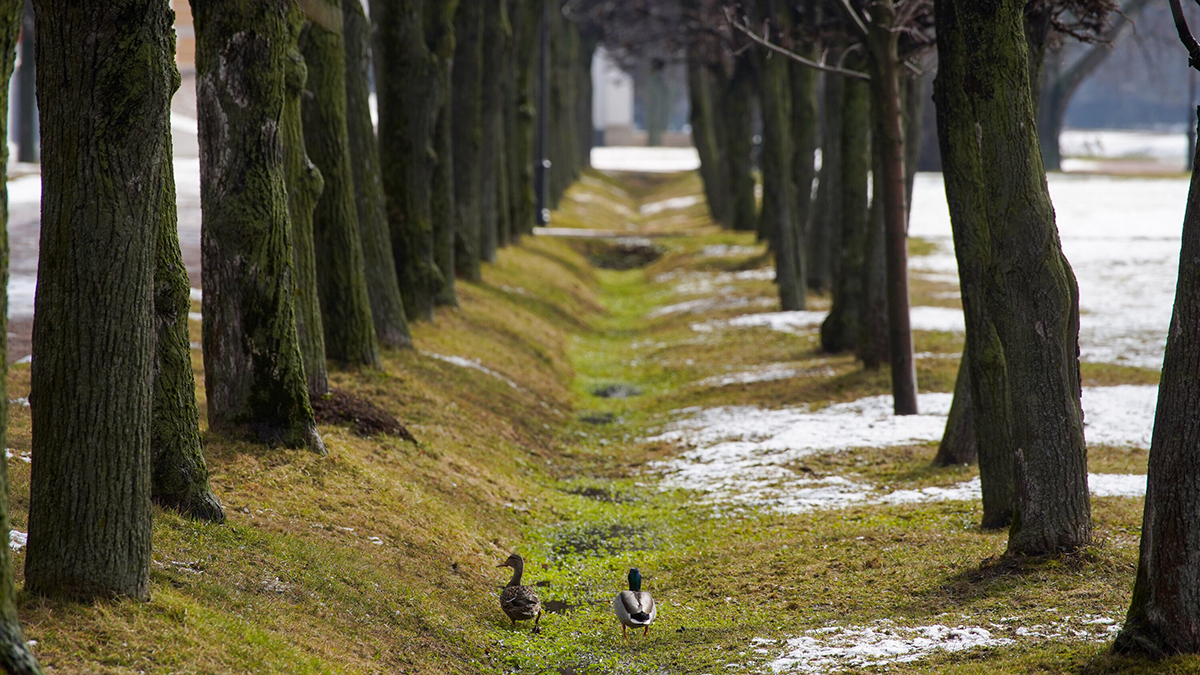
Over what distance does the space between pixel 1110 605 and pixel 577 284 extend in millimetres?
20429

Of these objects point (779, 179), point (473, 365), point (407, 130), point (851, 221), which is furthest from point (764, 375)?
point (779, 179)

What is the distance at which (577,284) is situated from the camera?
26859 mm

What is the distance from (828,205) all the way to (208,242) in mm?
16531

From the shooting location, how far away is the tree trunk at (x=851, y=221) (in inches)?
642

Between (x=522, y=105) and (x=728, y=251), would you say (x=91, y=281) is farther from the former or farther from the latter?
(x=728, y=251)

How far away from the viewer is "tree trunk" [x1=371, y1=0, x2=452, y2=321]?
50.3ft

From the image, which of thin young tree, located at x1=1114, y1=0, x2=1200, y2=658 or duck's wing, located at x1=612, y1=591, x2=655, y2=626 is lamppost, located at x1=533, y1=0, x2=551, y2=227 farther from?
thin young tree, located at x1=1114, y1=0, x2=1200, y2=658

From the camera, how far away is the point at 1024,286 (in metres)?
7.43

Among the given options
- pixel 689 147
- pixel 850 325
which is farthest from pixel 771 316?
pixel 689 147

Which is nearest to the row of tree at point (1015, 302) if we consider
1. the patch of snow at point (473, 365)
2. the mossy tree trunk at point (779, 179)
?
the patch of snow at point (473, 365)

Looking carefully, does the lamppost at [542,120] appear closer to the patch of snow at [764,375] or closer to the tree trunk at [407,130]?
the tree trunk at [407,130]

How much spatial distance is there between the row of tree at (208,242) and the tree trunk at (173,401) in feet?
0.04

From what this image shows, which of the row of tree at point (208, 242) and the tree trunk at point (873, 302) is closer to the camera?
the row of tree at point (208, 242)

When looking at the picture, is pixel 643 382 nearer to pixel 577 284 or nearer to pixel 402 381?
pixel 402 381
